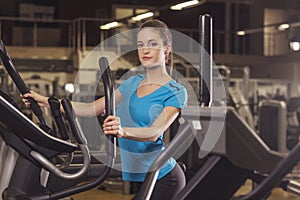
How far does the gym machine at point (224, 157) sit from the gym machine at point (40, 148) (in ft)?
0.75

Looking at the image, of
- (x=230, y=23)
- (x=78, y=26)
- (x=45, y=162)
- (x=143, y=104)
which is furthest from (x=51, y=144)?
(x=230, y=23)

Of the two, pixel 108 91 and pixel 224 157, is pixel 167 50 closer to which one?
pixel 108 91

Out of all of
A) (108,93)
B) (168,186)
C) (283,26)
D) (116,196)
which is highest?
(283,26)

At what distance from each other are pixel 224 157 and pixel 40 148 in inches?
27.9

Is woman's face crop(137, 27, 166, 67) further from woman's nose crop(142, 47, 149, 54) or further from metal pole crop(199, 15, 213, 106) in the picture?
metal pole crop(199, 15, 213, 106)

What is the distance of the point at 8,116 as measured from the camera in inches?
68.1

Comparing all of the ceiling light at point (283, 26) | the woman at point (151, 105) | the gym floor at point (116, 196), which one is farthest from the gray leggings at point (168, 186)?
the ceiling light at point (283, 26)

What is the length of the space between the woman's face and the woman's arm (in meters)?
0.20

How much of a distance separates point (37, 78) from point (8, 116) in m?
7.34

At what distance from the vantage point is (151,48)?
81.0 inches

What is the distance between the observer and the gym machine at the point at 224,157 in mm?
1480

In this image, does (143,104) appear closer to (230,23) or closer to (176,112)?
(176,112)

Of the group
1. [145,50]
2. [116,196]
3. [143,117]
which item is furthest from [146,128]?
[116,196]

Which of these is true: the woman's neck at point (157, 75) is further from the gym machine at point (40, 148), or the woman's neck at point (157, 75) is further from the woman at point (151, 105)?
the gym machine at point (40, 148)
